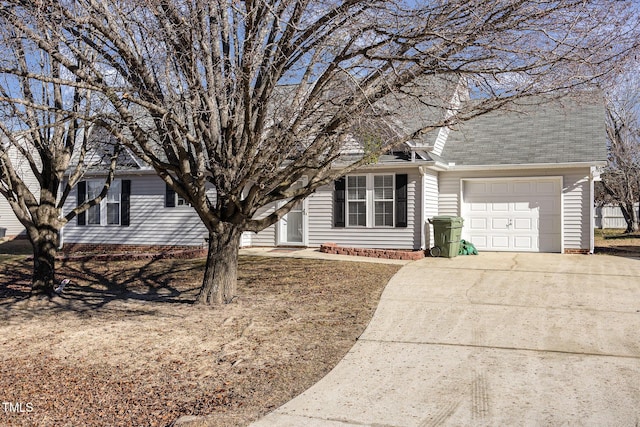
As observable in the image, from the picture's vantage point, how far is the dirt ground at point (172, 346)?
5859 millimetres

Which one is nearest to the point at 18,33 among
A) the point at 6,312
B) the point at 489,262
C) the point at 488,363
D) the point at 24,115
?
the point at 24,115

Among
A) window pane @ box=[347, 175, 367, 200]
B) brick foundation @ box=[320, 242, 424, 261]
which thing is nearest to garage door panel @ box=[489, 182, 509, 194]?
brick foundation @ box=[320, 242, 424, 261]

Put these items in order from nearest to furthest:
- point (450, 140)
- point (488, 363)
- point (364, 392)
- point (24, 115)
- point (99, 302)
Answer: point (364, 392) → point (488, 363) → point (24, 115) → point (99, 302) → point (450, 140)

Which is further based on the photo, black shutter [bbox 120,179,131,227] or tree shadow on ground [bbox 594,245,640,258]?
black shutter [bbox 120,179,131,227]

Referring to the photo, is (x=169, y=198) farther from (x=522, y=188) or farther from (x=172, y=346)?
(x=172, y=346)

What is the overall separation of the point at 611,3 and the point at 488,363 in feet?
16.1

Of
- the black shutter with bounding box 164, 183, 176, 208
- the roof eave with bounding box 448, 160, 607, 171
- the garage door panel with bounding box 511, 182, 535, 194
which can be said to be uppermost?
the roof eave with bounding box 448, 160, 607, 171

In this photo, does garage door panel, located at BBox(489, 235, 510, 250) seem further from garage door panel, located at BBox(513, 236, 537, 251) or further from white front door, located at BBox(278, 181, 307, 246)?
white front door, located at BBox(278, 181, 307, 246)

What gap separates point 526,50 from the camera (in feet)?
26.7

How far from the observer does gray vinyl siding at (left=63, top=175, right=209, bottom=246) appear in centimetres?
1884

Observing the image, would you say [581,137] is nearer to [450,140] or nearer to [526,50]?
[450,140]

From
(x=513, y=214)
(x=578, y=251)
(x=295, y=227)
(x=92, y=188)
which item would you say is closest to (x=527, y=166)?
(x=513, y=214)

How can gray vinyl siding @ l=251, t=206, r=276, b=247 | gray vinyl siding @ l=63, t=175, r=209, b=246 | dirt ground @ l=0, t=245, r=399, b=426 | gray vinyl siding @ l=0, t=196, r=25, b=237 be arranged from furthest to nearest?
1. gray vinyl siding @ l=0, t=196, r=25, b=237
2. gray vinyl siding @ l=63, t=175, r=209, b=246
3. gray vinyl siding @ l=251, t=206, r=276, b=247
4. dirt ground @ l=0, t=245, r=399, b=426

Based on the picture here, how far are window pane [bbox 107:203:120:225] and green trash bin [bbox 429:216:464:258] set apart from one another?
1033cm
